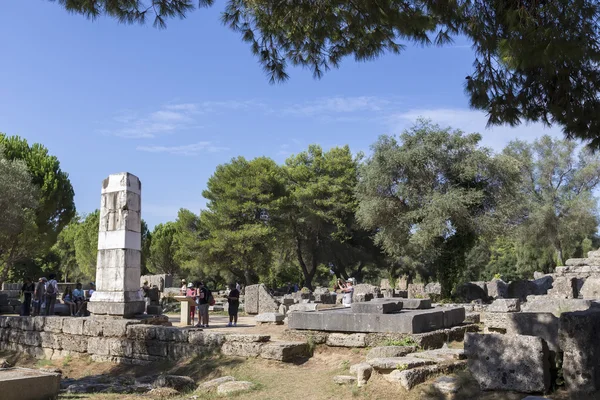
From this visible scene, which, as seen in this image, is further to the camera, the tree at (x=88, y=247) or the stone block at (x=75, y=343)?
the tree at (x=88, y=247)

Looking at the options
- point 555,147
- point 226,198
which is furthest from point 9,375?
point 555,147

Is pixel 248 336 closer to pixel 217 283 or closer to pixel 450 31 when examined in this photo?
pixel 450 31

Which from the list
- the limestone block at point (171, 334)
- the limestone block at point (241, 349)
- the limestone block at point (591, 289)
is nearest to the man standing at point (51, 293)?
the limestone block at point (171, 334)

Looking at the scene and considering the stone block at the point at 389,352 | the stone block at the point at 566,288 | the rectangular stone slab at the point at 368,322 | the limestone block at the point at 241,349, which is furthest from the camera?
the stone block at the point at 566,288

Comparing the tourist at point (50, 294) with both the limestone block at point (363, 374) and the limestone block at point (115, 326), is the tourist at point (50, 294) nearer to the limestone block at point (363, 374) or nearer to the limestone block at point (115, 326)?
the limestone block at point (115, 326)

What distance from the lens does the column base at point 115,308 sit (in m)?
13.7

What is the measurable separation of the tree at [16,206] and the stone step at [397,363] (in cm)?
2221

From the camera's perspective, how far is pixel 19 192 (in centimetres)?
2486

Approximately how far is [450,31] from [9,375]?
724cm

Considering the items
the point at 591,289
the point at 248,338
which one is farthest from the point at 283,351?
the point at 591,289

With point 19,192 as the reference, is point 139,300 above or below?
below

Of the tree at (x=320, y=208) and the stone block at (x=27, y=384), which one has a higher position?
the tree at (x=320, y=208)

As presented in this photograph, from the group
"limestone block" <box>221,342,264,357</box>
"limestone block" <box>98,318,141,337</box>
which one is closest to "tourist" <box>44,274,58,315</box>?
"limestone block" <box>98,318,141,337</box>

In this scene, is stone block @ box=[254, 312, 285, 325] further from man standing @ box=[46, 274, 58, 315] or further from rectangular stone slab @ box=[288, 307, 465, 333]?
man standing @ box=[46, 274, 58, 315]
